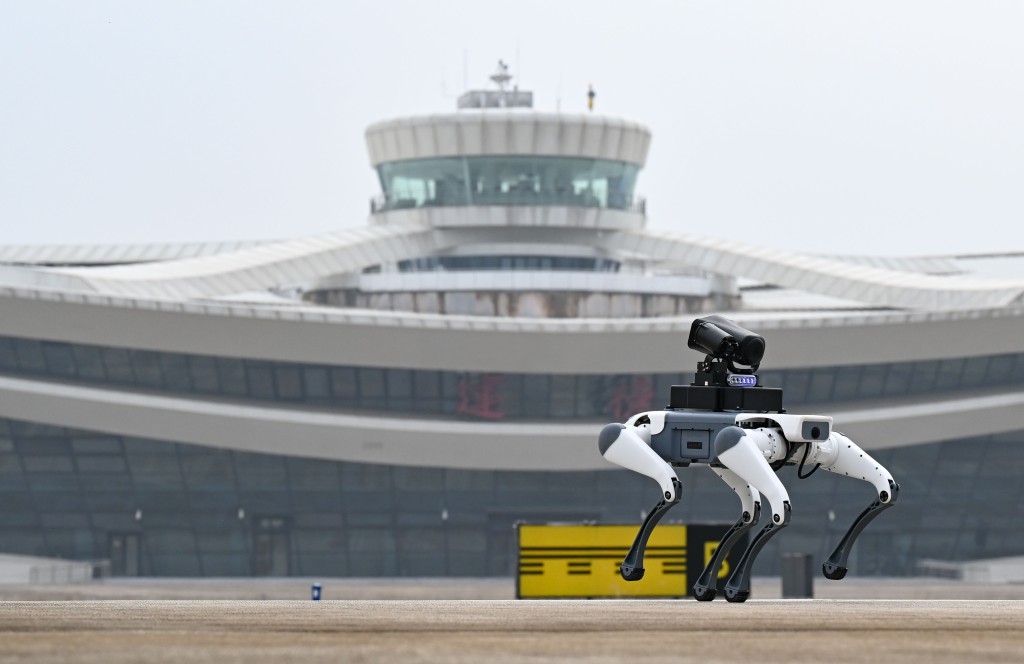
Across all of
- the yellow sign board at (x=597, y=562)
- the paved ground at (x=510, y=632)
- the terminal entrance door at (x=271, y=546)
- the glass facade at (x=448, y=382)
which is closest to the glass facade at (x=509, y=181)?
the glass facade at (x=448, y=382)

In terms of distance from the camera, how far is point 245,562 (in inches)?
2313

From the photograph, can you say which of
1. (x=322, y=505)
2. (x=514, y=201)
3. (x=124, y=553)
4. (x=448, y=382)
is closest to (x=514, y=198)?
(x=514, y=201)

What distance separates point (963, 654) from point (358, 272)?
58.4 metres

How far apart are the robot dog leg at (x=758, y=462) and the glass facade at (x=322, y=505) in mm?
43446

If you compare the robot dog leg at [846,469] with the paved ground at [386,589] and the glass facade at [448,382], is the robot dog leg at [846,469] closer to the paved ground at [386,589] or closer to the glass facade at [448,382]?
the paved ground at [386,589]

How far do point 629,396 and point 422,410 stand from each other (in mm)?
6738

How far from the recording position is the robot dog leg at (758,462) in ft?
46.1

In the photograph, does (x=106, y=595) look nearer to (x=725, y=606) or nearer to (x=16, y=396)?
(x=16, y=396)

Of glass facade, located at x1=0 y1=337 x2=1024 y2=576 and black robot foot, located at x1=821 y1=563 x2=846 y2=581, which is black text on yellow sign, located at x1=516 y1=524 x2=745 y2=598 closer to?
black robot foot, located at x1=821 y1=563 x2=846 y2=581

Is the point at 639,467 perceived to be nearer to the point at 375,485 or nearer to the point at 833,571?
the point at 833,571

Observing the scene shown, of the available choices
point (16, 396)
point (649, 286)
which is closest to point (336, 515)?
point (16, 396)

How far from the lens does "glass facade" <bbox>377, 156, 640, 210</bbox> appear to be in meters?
69.6

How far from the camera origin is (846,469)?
15016 millimetres

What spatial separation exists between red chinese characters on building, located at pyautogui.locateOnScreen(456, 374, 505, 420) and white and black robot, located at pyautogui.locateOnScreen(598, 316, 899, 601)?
41836 mm
